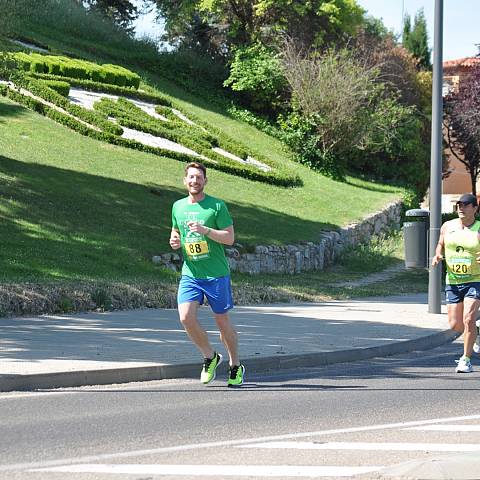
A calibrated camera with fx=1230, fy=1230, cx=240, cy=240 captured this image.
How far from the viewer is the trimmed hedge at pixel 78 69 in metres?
43.1

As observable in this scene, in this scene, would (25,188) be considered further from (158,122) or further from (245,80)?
(245,80)

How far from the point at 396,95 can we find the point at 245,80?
8.06 m

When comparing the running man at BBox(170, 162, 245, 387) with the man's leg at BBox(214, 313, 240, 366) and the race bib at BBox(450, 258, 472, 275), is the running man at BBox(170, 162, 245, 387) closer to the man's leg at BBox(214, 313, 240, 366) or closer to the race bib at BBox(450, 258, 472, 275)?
the man's leg at BBox(214, 313, 240, 366)

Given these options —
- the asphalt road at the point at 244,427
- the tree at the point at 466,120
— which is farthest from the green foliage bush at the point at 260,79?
the asphalt road at the point at 244,427

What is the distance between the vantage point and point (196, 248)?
1112 cm

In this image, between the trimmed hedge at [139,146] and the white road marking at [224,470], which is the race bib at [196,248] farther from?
the trimmed hedge at [139,146]

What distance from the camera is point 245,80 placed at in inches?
2023

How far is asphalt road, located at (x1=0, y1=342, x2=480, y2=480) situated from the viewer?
7.48 metres

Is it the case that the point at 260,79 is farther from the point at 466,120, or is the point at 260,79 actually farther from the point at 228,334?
the point at 228,334

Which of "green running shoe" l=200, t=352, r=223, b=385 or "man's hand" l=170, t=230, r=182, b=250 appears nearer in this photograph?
"man's hand" l=170, t=230, r=182, b=250

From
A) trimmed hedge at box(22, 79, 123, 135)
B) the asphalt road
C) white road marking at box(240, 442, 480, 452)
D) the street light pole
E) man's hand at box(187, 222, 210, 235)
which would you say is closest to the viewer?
the asphalt road

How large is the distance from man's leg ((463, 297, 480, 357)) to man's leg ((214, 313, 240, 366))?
2.79 meters

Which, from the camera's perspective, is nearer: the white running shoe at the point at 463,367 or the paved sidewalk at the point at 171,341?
Answer: the paved sidewalk at the point at 171,341

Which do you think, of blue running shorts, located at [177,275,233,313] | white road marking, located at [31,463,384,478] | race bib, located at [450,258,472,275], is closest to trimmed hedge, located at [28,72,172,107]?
race bib, located at [450,258,472,275]
